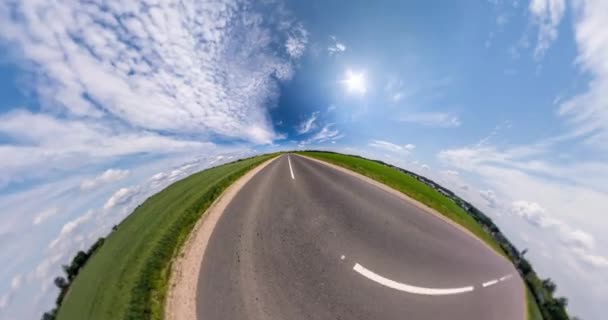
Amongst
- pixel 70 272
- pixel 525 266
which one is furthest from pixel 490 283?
pixel 70 272

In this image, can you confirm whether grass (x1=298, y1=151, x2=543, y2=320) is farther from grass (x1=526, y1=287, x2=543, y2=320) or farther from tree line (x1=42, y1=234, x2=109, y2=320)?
tree line (x1=42, y1=234, x2=109, y2=320)

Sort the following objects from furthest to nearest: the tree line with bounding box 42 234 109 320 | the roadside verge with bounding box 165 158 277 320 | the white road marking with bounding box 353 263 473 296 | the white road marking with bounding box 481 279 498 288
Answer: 1. the tree line with bounding box 42 234 109 320
2. the white road marking with bounding box 481 279 498 288
3. the white road marking with bounding box 353 263 473 296
4. the roadside verge with bounding box 165 158 277 320

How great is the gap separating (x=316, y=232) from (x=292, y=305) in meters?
3.09

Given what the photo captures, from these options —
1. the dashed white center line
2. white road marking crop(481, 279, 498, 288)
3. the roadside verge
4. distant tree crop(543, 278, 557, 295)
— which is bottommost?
distant tree crop(543, 278, 557, 295)

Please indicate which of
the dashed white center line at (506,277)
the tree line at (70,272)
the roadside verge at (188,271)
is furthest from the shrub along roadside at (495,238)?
the tree line at (70,272)

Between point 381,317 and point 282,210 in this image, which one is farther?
point 282,210

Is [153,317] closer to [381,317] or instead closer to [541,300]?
[381,317]

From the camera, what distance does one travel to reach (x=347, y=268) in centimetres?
561

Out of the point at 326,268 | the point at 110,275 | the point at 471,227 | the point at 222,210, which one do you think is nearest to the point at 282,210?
the point at 222,210

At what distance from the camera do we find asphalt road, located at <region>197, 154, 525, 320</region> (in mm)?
4523

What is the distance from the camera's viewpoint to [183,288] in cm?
503

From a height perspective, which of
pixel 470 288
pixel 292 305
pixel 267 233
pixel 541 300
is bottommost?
pixel 541 300

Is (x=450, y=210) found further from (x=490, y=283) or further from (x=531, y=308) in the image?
(x=490, y=283)

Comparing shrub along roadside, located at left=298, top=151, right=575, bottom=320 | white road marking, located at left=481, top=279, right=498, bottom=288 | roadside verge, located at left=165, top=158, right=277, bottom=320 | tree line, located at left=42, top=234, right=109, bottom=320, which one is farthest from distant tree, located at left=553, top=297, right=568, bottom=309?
tree line, located at left=42, top=234, right=109, bottom=320
